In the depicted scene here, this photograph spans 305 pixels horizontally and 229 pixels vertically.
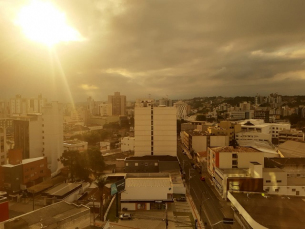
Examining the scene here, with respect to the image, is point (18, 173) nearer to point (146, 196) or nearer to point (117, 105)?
point (146, 196)

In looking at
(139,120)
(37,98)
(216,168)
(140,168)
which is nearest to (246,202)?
(216,168)

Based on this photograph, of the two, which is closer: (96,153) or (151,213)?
(151,213)

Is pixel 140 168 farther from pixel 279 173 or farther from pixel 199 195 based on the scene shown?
pixel 279 173

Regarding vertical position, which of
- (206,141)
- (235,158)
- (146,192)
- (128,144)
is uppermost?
(235,158)

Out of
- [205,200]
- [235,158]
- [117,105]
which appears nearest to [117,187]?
[205,200]

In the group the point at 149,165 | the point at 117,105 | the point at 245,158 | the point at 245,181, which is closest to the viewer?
the point at 245,181

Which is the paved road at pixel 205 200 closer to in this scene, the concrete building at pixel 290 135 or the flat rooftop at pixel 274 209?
the flat rooftop at pixel 274 209
